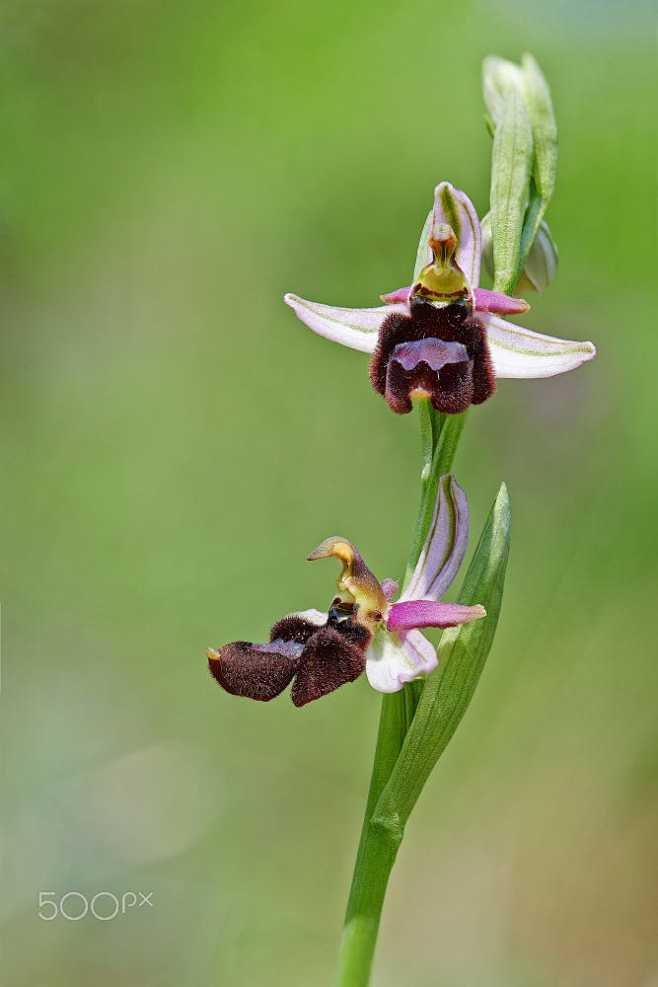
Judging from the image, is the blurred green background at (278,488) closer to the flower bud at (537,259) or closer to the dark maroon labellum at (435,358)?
the flower bud at (537,259)

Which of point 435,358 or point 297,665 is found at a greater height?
point 435,358

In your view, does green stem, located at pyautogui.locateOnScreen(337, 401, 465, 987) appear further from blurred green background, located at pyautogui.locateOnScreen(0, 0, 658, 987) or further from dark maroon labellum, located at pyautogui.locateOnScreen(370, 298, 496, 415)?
blurred green background, located at pyautogui.locateOnScreen(0, 0, 658, 987)

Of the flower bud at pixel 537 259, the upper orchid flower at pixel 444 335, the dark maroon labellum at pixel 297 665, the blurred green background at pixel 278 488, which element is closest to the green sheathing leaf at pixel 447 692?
the dark maroon labellum at pixel 297 665

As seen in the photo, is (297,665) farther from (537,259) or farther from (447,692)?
(537,259)

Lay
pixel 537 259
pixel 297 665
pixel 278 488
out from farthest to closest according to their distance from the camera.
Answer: pixel 278 488, pixel 537 259, pixel 297 665

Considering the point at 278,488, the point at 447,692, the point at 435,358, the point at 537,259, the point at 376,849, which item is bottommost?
the point at 376,849

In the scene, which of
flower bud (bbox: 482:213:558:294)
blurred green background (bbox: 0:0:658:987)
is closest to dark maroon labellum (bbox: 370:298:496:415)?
flower bud (bbox: 482:213:558:294)

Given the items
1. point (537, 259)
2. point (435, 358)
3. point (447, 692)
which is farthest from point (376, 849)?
point (537, 259)
